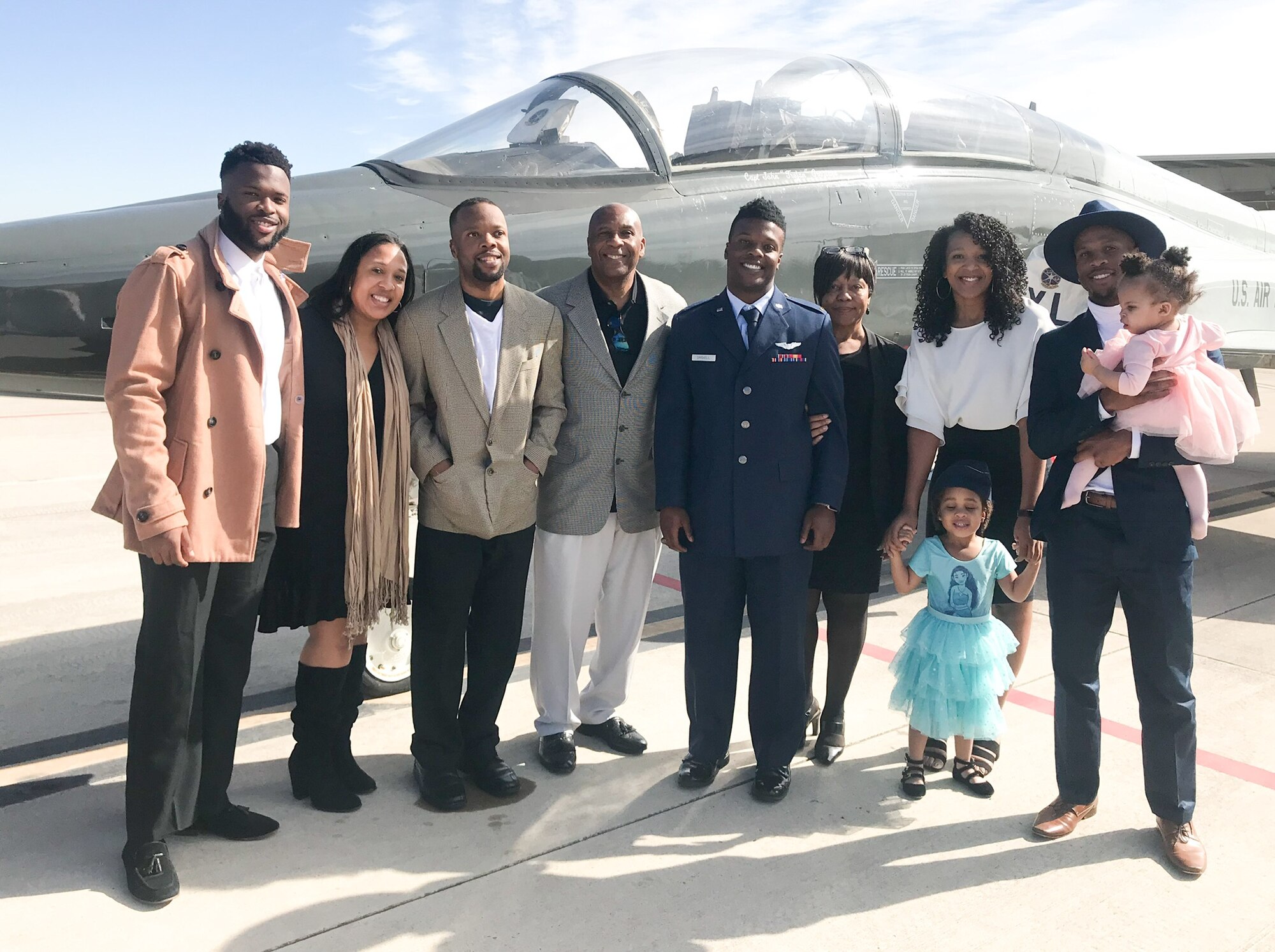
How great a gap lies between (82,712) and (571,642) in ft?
7.48

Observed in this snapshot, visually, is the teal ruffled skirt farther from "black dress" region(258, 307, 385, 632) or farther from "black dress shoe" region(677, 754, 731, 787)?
"black dress" region(258, 307, 385, 632)

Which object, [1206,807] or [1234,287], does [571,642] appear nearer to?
[1206,807]

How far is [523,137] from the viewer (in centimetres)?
484

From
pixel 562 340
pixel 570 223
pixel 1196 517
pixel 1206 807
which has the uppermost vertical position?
pixel 570 223

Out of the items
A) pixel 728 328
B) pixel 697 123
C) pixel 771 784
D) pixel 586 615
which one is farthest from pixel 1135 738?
pixel 697 123

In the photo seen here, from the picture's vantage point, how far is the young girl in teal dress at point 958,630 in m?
3.48

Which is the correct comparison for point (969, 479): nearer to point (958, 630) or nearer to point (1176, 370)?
point (958, 630)

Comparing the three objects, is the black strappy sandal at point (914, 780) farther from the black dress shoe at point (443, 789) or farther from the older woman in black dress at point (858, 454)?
the black dress shoe at point (443, 789)

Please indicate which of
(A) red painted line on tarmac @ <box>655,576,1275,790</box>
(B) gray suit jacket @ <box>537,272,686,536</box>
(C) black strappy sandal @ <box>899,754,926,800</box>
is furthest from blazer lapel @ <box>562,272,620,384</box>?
(A) red painted line on tarmac @ <box>655,576,1275,790</box>

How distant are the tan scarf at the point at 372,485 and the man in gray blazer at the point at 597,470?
23.7 inches

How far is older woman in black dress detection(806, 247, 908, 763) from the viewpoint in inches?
146

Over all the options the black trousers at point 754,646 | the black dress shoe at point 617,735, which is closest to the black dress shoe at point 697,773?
the black trousers at point 754,646

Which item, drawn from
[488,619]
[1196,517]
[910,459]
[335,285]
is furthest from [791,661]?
[335,285]

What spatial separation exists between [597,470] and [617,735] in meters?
1.13
